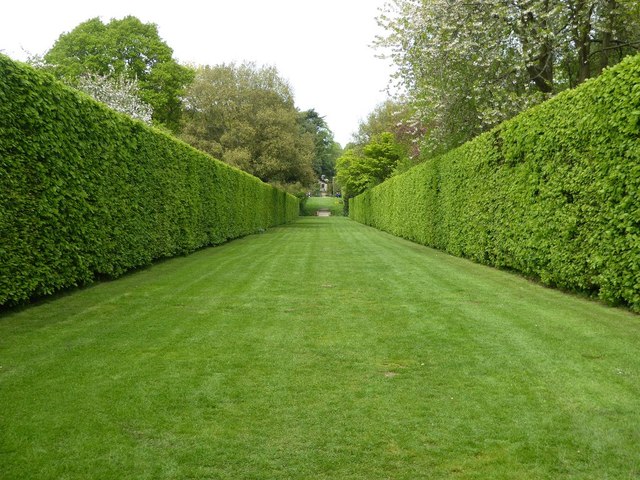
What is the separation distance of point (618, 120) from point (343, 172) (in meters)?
46.7

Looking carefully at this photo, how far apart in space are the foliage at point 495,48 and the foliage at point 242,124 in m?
17.3

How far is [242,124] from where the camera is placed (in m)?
32.3

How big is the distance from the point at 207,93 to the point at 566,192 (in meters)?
29.5

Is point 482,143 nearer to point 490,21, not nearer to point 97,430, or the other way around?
point 490,21

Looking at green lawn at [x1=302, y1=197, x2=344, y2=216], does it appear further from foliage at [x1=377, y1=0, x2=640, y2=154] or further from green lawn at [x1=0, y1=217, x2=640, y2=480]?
green lawn at [x1=0, y1=217, x2=640, y2=480]

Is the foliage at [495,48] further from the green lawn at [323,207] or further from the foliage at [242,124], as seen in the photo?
the green lawn at [323,207]

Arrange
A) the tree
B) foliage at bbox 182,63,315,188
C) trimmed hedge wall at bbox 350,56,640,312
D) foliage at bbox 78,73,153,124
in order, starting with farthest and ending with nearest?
the tree < foliage at bbox 182,63,315,188 < foliage at bbox 78,73,153,124 < trimmed hedge wall at bbox 350,56,640,312

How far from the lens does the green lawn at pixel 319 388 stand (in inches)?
103

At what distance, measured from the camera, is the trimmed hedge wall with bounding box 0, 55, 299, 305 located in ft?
19.8

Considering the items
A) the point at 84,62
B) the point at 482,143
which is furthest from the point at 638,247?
the point at 84,62

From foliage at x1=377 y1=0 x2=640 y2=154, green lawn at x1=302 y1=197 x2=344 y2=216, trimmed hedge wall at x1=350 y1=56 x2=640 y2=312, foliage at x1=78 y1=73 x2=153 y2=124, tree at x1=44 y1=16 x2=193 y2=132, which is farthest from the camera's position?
green lawn at x1=302 y1=197 x2=344 y2=216

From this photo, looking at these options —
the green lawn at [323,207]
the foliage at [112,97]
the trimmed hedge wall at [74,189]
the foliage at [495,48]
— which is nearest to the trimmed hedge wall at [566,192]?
the foliage at [495,48]

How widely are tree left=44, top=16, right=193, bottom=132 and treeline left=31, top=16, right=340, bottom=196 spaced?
2.7 inches

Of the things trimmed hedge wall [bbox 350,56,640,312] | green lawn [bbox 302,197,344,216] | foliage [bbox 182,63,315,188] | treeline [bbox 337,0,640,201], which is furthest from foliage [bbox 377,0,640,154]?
green lawn [bbox 302,197,344,216]
